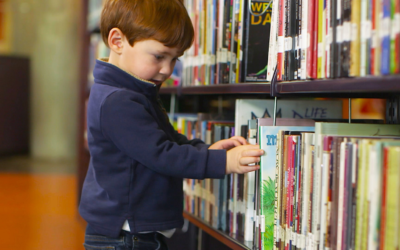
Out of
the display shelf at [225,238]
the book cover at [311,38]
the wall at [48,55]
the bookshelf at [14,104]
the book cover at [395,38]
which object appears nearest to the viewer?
the book cover at [395,38]

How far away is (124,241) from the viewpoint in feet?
3.70

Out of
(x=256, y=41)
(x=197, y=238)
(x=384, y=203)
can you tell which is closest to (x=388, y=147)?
(x=384, y=203)

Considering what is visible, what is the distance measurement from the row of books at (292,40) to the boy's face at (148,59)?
27cm

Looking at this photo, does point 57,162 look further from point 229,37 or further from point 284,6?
point 284,6

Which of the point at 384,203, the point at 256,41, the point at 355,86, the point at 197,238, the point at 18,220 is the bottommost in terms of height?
the point at 18,220

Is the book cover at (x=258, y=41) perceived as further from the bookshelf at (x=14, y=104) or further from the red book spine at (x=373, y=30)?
the bookshelf at (x=14, y=104)

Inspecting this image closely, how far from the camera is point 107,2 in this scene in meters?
1.21

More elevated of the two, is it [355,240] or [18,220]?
[355,240]

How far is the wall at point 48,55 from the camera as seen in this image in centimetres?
532

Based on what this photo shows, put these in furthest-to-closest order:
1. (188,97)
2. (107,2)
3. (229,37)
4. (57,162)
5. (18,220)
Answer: (57,162) → (18,220) → (188,97) → (229,37) → (107,2)

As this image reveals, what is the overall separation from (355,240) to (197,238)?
1.07 metres

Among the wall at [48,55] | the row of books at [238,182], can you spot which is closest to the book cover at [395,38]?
the row of books at [238,182]

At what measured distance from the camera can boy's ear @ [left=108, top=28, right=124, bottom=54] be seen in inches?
44.8

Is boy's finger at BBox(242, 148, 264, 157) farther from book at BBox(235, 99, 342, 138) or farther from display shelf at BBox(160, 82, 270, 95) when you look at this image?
book at BBox(235, 99, 342, 138)
